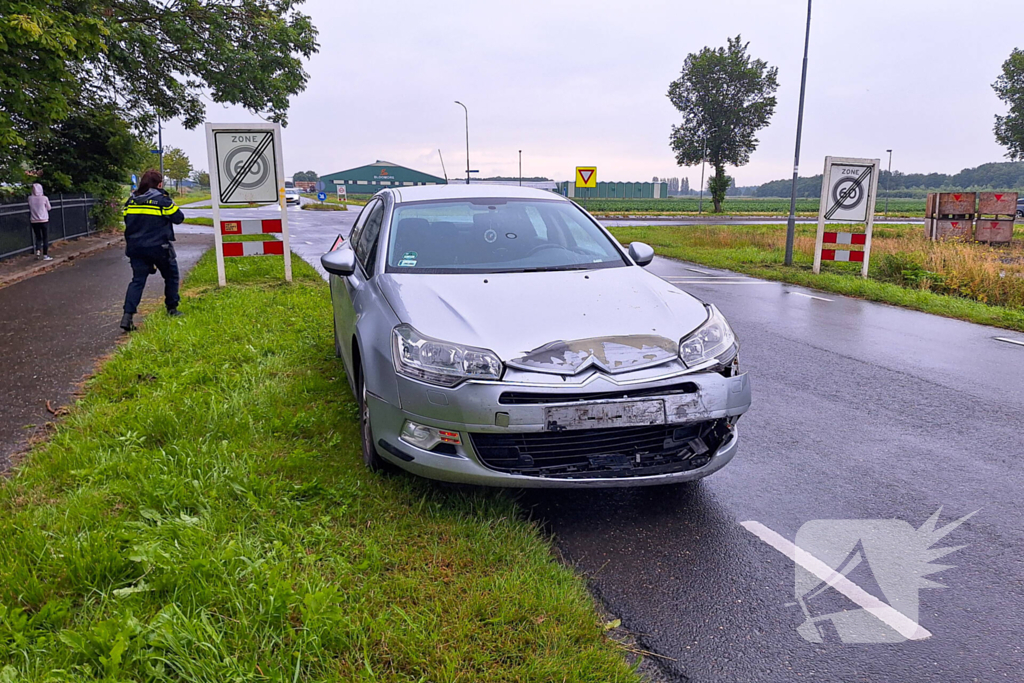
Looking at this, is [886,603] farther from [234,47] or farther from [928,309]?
[234,47]

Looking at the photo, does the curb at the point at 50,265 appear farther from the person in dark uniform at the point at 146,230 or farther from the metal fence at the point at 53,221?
the person in dark uniform at the point at 146,230

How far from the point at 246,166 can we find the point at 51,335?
4715 millimetres

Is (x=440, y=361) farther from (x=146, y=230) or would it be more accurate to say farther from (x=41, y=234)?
(x=41, y=234)

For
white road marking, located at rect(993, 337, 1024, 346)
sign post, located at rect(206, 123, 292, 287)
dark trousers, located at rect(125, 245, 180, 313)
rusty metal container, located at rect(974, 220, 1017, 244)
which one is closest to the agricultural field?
rusty metal container, located at rect(974, 220, 1017, 244)

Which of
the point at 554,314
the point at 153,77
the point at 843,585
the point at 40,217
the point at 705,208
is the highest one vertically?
the point at 153,77

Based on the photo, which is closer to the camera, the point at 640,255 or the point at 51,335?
the point at 640,255

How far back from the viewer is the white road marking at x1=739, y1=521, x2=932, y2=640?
113 inches

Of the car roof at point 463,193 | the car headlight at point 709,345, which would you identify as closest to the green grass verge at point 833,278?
the car roof at point 463,193

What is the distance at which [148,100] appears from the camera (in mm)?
21312

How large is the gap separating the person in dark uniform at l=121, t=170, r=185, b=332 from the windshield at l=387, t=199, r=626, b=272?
412 centimetres

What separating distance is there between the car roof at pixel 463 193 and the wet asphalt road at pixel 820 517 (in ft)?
7.59

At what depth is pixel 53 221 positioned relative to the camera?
747 inches

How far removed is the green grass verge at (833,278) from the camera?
1023cm

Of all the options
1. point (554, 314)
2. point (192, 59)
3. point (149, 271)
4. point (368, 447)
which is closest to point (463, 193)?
point (554, 314)
